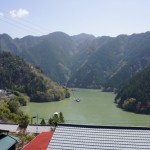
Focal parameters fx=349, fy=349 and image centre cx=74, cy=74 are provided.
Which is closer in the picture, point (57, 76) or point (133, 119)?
point (133, 119)

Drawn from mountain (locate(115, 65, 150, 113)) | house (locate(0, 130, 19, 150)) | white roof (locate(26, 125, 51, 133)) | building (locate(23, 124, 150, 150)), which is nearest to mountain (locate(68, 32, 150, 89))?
mountain (locate(115, 65, 150, 113))

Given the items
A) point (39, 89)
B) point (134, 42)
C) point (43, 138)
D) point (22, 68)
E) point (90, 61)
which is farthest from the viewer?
point (134, 42)

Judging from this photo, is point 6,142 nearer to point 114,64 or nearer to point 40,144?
point 40,144

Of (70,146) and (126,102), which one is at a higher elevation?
(70,146)

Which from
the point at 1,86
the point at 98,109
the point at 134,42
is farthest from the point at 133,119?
the point at 134,42

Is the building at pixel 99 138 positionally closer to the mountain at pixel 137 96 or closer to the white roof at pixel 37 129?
the white roof at pixel 37 129

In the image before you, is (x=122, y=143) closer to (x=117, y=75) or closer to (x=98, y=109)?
(x=98, y=109)

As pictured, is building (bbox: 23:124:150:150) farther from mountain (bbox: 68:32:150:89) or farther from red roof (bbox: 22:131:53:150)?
mountain (bbox: 68:32:150:89)
